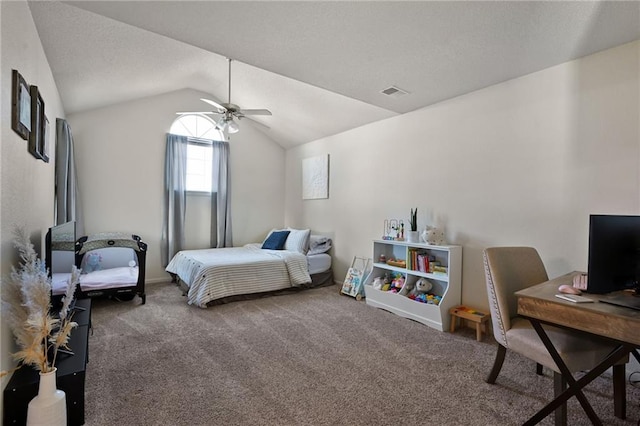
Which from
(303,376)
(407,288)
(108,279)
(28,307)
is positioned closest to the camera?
(28,307)

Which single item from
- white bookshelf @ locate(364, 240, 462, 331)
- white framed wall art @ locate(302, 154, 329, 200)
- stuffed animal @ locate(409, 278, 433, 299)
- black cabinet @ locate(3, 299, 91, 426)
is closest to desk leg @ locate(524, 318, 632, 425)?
white bookshelf @ locate(364, 240, 462, 331)

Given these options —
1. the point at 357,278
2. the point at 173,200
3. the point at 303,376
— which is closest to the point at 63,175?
the point at 173,200

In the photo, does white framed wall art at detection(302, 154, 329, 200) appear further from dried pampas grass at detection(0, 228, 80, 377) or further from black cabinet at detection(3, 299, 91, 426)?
dried pampas grass at detection(0, 228, 80, 377)

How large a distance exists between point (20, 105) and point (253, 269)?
2.77m

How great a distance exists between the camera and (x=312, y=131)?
201 inches

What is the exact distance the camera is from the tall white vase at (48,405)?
137cm

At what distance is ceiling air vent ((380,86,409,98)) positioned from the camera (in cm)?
297

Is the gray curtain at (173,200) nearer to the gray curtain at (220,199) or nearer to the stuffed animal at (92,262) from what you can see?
the gray curtain at (220,199)

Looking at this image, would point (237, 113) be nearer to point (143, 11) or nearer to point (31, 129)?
point (143, 11)

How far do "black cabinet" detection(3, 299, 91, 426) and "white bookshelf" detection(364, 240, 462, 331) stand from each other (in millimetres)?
2752

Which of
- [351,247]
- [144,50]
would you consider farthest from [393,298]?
[144,50]

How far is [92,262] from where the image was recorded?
420cm

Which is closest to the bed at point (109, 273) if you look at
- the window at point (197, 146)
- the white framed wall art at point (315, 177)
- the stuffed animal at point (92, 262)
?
the stuffed animal at point (92, 262)

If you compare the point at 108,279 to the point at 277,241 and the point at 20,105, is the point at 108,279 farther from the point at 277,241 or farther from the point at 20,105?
Result: the point at 20,105
